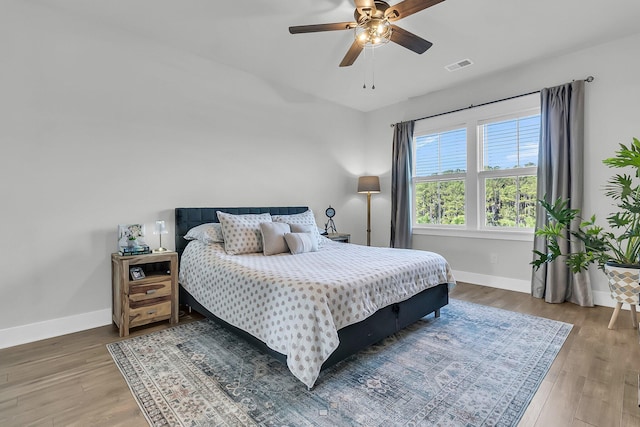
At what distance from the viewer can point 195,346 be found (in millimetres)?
2373

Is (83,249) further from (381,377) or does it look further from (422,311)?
(422,311)

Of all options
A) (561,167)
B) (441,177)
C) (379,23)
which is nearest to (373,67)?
(379,23)

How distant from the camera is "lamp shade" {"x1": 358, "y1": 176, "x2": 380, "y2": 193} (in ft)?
16.3

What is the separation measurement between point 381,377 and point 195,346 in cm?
145

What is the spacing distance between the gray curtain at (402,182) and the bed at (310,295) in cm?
176

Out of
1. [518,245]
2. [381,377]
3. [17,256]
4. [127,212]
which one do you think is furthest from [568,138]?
[17,256]

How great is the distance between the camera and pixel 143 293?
2.69 m

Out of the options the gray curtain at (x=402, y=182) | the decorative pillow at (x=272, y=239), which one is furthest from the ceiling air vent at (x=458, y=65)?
the decorative pillow at (x=272, y=239)

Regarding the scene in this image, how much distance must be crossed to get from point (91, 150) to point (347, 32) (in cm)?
265

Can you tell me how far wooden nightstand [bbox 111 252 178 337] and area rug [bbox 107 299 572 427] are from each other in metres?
0.20

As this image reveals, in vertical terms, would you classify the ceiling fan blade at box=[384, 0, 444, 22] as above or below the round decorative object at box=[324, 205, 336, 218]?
above

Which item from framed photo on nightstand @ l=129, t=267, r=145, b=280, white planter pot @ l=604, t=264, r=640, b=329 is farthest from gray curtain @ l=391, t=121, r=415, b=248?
framed photo on nightstand @ l=129, t=267, r=145, b=280

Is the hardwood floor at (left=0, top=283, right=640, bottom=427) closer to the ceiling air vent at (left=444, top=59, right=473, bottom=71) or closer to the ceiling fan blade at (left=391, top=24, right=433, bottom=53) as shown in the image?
the ceiling fan blade at (left=391, top=24, right=433, bottom=53)

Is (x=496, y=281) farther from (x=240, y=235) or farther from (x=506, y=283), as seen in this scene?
(x=240, y=235)
